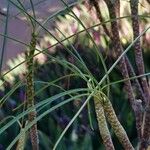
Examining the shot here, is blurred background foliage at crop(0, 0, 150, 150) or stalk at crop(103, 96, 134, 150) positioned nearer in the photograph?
stalk at crop(103, 96, 134, 150)

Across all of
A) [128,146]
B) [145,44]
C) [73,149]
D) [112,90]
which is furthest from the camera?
[145,44]

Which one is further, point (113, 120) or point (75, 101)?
point (75, 101)

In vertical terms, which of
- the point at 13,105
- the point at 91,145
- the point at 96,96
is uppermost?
the point at 13,105

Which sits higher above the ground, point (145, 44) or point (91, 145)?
point (145, 44)

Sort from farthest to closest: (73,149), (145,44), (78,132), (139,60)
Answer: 1. (145,44)
2. (78,132)
3. (73,149)
4. (139,60)

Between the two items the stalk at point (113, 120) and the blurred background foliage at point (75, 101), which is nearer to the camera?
the stalk at point (113, 120)

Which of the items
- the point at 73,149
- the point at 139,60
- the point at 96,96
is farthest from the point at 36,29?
the point at 73,149

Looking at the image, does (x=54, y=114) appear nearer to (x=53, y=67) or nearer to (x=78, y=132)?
(x=78, y=132)

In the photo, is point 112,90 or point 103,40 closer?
point 112,90

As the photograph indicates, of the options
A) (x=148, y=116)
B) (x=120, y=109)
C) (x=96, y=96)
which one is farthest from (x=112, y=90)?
(x=96, y=96)

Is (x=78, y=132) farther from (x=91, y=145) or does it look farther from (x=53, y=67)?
(x=53, y=67)
